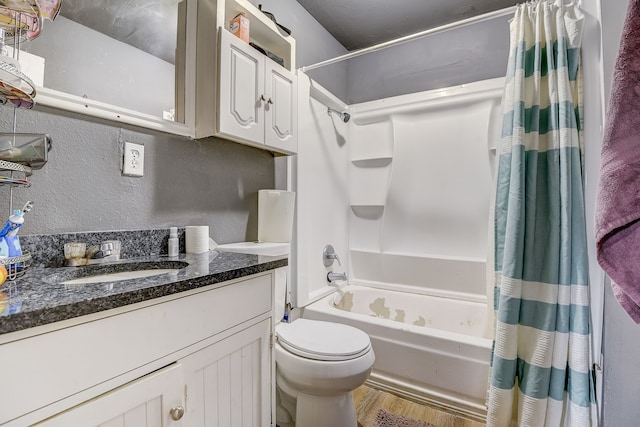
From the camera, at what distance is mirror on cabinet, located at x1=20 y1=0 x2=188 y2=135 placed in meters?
0.92

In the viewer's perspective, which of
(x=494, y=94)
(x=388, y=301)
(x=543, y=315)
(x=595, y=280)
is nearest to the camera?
(x=595, y=280)

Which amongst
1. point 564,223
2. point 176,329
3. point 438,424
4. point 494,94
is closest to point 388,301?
point 438,424

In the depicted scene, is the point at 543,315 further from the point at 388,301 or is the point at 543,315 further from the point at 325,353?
the point at 388,301

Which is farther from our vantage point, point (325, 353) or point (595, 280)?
point (325, 353)

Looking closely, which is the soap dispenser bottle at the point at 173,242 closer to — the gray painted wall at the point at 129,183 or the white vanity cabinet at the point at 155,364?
the gray painted wall at the point at 129,183

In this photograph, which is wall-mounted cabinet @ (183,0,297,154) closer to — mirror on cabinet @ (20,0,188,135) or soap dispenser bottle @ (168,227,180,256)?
mirror on cabinet @ (20,0,188,135)

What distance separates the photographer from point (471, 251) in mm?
2148

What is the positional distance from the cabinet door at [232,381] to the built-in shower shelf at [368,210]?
1694 millimetres

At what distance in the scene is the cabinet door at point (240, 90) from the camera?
3.94 ft

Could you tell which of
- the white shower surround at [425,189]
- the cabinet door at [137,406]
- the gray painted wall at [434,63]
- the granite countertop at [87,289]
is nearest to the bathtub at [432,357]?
the white shower surround at [425,189]

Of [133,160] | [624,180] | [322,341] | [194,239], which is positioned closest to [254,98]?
[133,160]

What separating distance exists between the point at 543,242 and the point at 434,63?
1725 millimetres

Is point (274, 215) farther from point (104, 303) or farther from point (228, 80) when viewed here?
point (104, 303)

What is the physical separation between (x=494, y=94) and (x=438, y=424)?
2.04 m
